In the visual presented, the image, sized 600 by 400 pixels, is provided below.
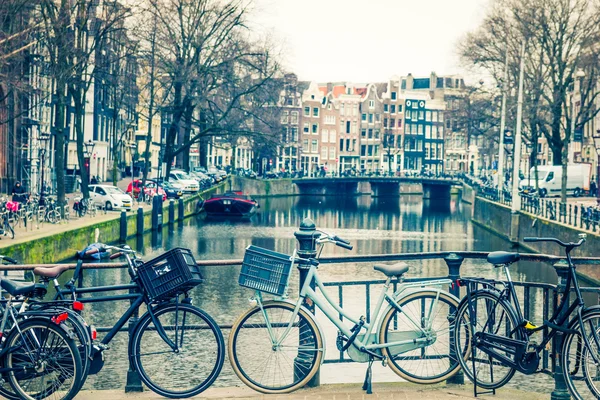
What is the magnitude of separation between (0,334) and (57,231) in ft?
76.1

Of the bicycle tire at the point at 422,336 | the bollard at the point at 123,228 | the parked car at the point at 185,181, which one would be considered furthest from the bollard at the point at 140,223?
the bicycle tire at the point at 422,336

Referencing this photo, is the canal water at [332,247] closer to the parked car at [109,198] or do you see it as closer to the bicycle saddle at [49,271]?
the bicycle saddle at [49,271]

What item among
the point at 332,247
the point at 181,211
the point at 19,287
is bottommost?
the point at 332,247

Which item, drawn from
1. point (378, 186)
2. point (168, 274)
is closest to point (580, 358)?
point (168, 274)

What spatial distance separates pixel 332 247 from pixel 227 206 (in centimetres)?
1701

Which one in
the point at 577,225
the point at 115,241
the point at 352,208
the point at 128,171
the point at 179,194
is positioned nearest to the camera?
the point at 577,225

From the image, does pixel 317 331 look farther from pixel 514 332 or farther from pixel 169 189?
pixel 169 189

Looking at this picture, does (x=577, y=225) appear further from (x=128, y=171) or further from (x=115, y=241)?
(x=128, y=171)

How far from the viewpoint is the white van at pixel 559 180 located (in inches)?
2283

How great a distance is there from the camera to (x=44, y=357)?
652 cm

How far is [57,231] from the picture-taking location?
2914cm

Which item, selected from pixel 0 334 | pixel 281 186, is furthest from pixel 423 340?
pixel 281 186

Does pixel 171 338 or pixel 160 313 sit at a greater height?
pixel 160 313

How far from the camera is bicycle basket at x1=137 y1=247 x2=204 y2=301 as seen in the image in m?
6.72
